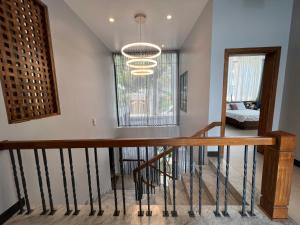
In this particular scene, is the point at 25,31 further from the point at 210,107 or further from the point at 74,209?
the point at 210,107

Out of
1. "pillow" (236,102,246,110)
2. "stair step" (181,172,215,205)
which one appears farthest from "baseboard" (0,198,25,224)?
"pillow" (236,102,246,110)

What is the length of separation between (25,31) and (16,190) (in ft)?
6.03

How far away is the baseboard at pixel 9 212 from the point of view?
55.8 inches

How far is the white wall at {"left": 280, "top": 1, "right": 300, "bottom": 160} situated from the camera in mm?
2332

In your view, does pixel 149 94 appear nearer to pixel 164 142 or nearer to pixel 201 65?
pixel 201 65

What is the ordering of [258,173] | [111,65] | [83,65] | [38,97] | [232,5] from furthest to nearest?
1. [111,65]
2. [83,65]
3. [232,5]
4. [258,173]
5. [38,97]

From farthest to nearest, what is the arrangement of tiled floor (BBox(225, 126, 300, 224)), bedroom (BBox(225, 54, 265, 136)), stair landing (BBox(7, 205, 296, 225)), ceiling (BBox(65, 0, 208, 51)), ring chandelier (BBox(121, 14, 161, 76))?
1. bedroom (BBox(225, 54, 265, 136))
2. ceiling (BBox(65, 0, 208, 51))
3. ring chandelier (BBox(121, 14, 161, 76))
4. tiled floor (BBox(225, 126, 300, 224))
5. stair landing (BBox(7, 205, 296, 225))

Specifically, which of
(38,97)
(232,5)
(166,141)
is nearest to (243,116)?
(232,5)

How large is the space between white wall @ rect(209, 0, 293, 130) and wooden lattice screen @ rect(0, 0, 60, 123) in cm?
265

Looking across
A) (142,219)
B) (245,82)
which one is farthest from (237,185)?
(245,82)

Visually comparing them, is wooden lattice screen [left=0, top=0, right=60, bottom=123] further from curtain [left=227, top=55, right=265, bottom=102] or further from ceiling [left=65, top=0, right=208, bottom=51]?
curtain [left=227, top=55, right=265, bottom=102]

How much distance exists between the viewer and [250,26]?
248cm

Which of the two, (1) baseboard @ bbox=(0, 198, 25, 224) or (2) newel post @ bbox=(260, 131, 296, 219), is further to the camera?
(1) baseboard @ bbox=(0, 198, 25, 224)

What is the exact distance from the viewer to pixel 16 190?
157cm
